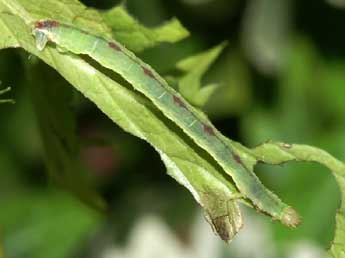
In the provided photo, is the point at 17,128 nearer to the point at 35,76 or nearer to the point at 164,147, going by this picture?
the point at 35,76

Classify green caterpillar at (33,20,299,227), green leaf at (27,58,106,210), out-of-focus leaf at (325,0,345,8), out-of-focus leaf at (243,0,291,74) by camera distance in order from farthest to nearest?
out-of-focus leaf at (243,0,291,74)
out-of-focus leaf at (325,0,345,8)
green leaf at (27,58,106,210)
green caterpillar at (33,20,299,227)

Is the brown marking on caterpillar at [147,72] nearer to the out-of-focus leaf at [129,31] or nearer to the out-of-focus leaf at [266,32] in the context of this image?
the out-of-focus leaf at [129,31]

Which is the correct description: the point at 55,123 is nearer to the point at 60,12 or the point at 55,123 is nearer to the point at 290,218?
the point at 60,12

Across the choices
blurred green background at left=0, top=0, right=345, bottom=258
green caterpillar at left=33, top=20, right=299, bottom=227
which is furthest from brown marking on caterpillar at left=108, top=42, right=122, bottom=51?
blurred green background at left=0, top=0, right=345, bottom=258

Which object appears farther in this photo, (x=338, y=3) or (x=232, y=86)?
(x=232, y=86)

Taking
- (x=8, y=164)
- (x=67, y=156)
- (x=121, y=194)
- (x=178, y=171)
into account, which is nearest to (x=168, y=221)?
(x=121, y=194)

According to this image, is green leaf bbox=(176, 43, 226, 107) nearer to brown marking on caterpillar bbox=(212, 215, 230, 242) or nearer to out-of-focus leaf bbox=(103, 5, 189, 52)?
out-of-focus leaf bbox=(103, 5, 189, 52)

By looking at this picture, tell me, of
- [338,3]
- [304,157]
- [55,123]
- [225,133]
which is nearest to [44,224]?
[225,133]
